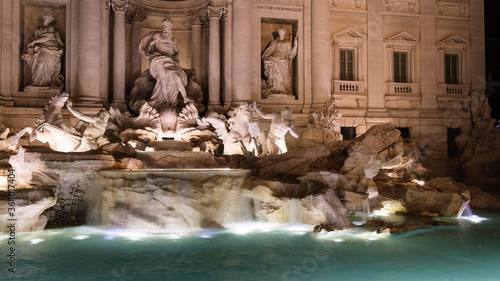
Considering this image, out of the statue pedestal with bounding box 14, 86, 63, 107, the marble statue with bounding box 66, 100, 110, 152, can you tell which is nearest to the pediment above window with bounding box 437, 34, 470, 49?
the marble statue with bounding box 66, 100, 110, 152

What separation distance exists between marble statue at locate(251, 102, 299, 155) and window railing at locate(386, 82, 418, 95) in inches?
318

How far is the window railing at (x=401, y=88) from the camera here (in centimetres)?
1981

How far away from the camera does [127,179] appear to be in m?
9.86

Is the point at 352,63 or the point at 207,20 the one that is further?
the point at 352,63

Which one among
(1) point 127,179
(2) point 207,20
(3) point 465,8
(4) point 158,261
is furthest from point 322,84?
(4) point 158,261

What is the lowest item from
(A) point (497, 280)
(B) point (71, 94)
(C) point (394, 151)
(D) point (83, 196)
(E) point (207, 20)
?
(A) point (497, 280)

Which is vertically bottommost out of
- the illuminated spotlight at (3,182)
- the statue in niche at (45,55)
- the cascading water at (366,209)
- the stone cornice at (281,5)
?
the cascading water at (366,209)

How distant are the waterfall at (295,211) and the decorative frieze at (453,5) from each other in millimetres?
14772

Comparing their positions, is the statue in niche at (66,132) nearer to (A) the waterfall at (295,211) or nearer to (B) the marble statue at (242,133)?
(B) the marble statue at (242,133)

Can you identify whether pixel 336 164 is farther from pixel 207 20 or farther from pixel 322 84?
pixel 207 20

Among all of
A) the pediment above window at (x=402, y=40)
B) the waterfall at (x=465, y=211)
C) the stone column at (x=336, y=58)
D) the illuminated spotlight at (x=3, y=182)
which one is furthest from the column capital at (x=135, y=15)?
the waterfall at (x=465, y=211)

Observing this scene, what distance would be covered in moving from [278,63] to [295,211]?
29.7ft

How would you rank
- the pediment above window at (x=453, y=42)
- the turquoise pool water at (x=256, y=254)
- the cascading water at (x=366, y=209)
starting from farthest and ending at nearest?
the pediment above window at (x=453, y=42)
the cascading water at (x=366, y=209)
the turquoise pool water at (x=256, y=254)

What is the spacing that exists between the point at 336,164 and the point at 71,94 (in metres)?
9.65
